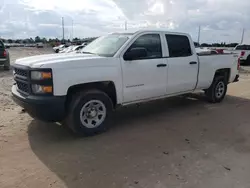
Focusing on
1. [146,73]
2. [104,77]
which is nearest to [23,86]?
[104,77]

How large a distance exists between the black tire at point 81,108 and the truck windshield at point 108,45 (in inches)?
33.6

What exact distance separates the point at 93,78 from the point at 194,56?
3.01 metres

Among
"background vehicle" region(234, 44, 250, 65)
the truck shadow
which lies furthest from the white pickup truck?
"background vehicle" region(234, 44, 250, 65)

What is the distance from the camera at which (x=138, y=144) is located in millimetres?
4727

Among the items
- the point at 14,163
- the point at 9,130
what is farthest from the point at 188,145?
the point at 9,130

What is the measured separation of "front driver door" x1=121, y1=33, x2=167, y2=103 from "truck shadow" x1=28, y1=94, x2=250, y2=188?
25.9 inches

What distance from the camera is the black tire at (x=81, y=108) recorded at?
478cm

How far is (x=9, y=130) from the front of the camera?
5316 millimetres

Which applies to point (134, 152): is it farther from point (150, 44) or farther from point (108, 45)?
point (150, 44)

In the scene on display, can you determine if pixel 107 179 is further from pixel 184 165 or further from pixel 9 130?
pixel 9 130

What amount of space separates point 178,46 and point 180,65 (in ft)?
1.58

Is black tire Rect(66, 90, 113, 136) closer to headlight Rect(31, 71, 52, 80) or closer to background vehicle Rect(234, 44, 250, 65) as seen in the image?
headlight Rect(31, 71, 52, 80)

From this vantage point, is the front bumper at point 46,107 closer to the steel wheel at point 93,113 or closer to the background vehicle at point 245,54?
the steel wheel at point 93,113

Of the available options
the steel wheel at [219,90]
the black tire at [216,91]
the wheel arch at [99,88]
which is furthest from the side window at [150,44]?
the steel wheel at [219,90]
